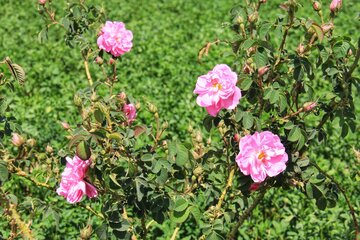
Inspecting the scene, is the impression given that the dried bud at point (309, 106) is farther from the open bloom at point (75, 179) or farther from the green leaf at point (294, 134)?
the open bloom at point (75, 179)

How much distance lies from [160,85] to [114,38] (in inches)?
98.7

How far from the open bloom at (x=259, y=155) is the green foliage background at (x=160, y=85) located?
36 centimetres

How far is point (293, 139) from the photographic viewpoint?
1.79 metres

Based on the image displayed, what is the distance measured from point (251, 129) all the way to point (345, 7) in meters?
6.01

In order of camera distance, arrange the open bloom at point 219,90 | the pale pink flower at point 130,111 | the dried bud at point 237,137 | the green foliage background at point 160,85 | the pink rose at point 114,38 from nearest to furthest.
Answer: the open bloom at point 219,90 → the dried bud at point 237,137 → the pale pink flower at point 130,111 → the pink rose at point 114,38 → the green foliage background at point 160,85

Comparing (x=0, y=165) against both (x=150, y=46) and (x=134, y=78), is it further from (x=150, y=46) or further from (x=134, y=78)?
(x=150, y=46)

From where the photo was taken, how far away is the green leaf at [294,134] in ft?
5.86

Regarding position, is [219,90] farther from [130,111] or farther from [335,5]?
[335,5]

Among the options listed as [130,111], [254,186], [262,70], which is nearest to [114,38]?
[130,111]

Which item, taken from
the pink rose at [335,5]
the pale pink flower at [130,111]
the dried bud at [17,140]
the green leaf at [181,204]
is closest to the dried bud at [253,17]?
the pink rose at [335,5]

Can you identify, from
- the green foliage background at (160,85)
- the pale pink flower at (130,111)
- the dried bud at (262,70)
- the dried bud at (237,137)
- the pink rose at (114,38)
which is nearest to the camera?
the dried bud at (262,70)

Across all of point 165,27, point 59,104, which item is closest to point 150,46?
point 165,27

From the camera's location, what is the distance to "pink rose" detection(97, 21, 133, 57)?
2.14 metres

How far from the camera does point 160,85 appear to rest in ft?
15.3
